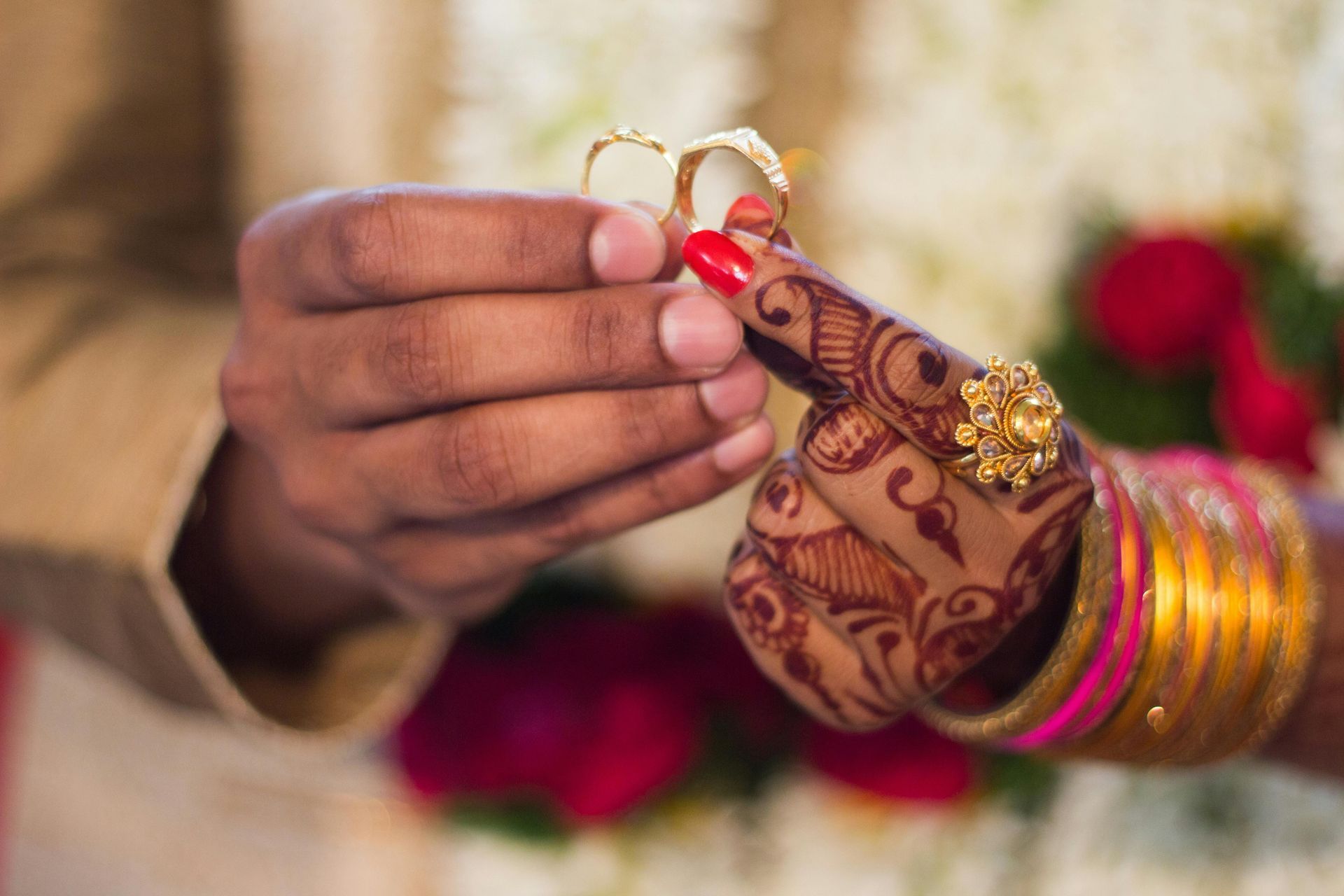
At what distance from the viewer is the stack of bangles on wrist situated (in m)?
0.49

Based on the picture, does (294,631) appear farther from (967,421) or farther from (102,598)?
(967,421)

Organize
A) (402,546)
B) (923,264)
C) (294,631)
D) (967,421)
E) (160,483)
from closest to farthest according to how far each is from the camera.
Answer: (967,421), (402,546), (160,483), (294,631), (923,264)

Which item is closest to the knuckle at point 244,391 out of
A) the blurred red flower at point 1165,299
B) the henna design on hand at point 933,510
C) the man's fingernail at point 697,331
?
the man's fingernail at point 697,331

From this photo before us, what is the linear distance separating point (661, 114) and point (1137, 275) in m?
0.48

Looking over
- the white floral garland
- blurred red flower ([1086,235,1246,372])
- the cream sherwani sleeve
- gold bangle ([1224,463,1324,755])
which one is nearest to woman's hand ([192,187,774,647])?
the cream sherwani sleeve

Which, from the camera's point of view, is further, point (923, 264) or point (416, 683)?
point (923, 264)

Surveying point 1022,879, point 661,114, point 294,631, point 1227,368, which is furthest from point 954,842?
point 661,114

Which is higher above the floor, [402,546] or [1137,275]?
[1137,275]

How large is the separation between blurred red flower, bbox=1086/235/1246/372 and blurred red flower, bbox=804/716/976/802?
16.8 inches

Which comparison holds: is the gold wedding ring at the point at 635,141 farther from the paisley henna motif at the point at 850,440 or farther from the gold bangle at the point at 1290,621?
the gold bangle at the point at 1290,621

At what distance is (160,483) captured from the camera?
654 millimetres

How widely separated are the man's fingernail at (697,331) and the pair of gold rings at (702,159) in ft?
0.17

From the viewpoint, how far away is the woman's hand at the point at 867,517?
40 cm

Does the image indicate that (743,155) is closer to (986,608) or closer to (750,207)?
(750,207)
